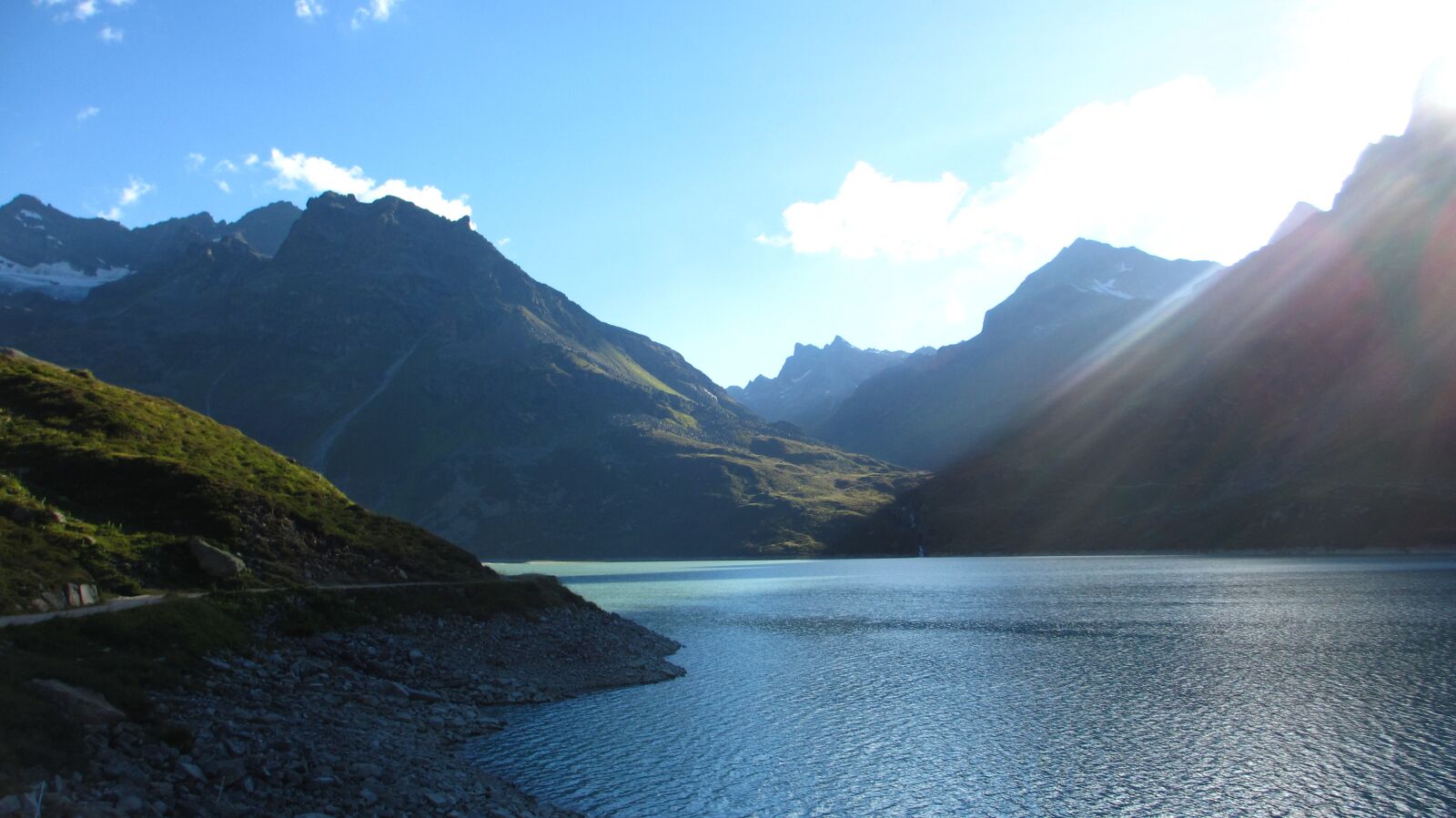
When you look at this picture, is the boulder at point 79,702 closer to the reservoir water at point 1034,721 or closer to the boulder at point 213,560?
the reservoir water at point 1034,721

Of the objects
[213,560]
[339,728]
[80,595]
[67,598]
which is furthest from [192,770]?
[213,560]

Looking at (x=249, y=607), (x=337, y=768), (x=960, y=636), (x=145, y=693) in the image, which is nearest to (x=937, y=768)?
(x=337, y=768)

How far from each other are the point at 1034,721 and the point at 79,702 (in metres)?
47.1

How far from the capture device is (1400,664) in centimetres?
6066

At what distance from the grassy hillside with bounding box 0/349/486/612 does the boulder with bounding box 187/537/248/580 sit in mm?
482

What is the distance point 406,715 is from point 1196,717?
4603 centimetres

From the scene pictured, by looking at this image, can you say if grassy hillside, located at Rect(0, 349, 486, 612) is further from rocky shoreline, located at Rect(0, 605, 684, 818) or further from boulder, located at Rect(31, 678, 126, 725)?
boulder, located at Rect(31, 678, 126, 725)

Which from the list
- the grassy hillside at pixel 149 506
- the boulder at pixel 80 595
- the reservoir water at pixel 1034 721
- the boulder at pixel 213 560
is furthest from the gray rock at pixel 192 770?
the boulder at pixel 213 560

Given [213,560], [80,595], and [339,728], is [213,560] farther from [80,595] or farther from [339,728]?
[339,728]

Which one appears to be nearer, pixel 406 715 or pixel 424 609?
pixel 406 715

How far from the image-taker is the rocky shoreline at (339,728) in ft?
84.6

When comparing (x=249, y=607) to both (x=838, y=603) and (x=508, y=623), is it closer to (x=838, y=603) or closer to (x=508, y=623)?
(x=508, y=623)

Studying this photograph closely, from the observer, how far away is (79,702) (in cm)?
2789

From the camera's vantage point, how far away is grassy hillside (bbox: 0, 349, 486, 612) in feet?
155
